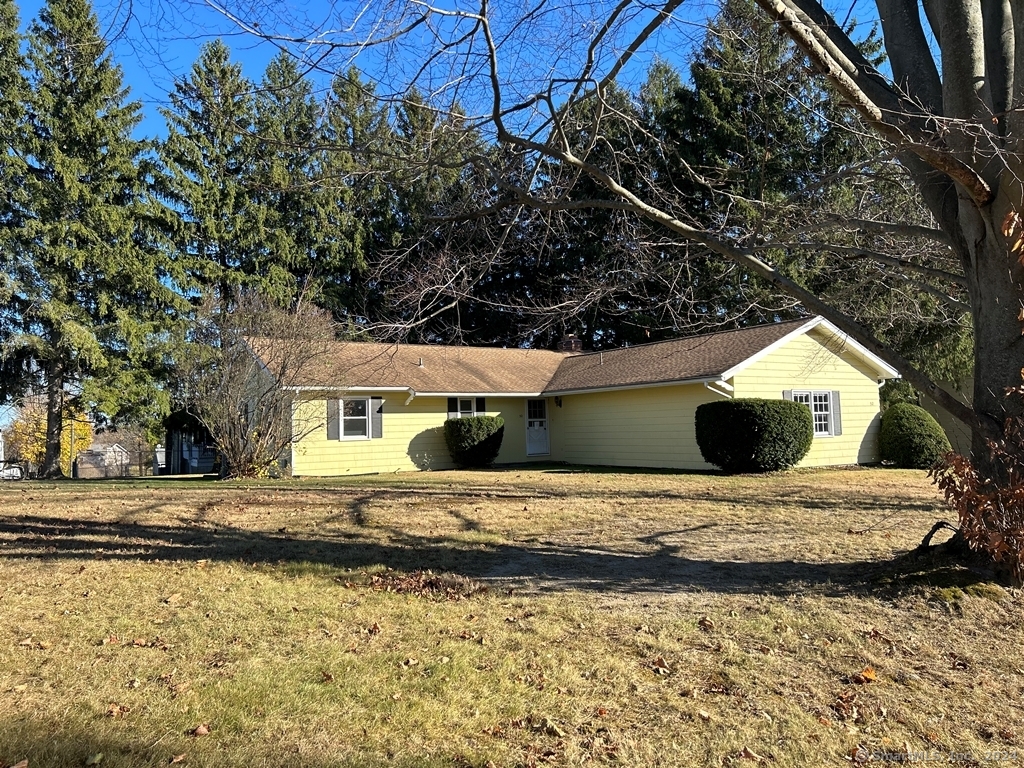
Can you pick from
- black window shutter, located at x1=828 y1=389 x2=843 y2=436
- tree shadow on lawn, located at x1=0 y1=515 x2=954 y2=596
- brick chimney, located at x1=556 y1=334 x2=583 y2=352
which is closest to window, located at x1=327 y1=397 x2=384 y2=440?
tree shadow on lawn, located at x1=0 y1=515 x2=954 y2=596

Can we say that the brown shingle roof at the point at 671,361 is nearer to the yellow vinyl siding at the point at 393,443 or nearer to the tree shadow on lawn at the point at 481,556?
the yellow vinyl siding at the point at 393,443

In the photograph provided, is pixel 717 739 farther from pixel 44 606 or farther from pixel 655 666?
pixel 44 606

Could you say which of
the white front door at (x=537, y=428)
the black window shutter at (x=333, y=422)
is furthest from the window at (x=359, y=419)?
the white front door at (x=537, y=428)

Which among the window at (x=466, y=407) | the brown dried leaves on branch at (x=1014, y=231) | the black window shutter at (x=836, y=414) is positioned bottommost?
the black window shutter at (x=836, y=414)

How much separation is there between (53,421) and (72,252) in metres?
5.85

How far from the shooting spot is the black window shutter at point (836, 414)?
64.0 feet

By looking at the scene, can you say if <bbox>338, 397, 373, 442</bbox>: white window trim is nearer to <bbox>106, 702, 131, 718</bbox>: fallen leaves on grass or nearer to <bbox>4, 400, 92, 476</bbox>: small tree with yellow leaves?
<bbox>106, 702, 131, 718</bbox>: fallen leaves on grass

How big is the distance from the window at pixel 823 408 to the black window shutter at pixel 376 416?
11.2 meters

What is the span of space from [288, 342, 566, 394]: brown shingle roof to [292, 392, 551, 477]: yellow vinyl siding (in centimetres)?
61

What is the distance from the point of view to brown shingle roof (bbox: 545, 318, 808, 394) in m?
18.4

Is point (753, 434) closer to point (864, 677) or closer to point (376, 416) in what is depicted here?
point (376, 416)

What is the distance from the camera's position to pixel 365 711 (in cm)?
377

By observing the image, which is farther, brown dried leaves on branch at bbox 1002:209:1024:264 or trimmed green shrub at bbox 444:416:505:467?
trimmed green shrub at bbox 444:416:505:467

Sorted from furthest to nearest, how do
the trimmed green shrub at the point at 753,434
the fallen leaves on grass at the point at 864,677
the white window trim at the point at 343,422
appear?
the white window trim at the point at 343,422 < the trimmed green shrub at the point at 753,434 < the fallen leaves on grass at the point at 864,677
